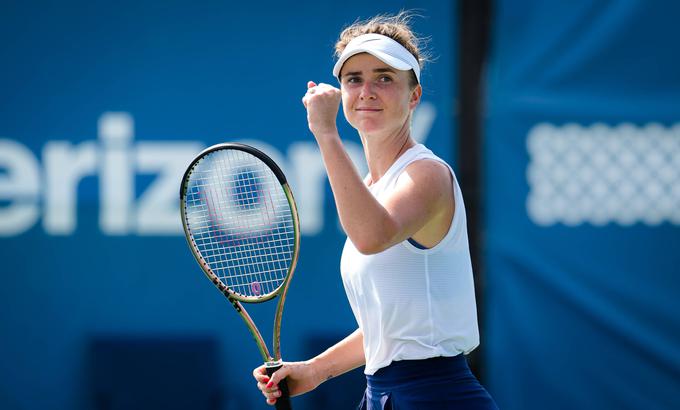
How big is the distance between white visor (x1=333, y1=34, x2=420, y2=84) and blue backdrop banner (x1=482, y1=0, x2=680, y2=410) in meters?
2.16

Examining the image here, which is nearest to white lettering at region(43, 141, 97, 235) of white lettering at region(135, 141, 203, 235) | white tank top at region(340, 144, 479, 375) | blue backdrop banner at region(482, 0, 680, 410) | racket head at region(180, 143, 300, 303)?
white lettering at region(135, 141, 203, 235)

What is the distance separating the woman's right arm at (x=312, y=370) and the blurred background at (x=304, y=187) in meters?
1.87

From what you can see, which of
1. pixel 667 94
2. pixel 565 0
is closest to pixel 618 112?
pixel 667 94

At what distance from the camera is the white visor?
219cm

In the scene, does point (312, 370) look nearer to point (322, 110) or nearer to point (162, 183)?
point (322, 110)

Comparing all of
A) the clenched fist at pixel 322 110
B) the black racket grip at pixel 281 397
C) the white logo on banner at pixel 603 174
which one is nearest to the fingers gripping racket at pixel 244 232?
the black racket grip at pixel 281 397

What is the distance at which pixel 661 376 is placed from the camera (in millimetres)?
4375

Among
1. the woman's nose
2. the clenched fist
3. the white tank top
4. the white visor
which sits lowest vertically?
the white tank top

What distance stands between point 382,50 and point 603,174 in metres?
2.52

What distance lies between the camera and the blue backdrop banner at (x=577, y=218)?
434 cm

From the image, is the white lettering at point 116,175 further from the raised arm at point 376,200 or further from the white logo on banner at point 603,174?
the raised arm at point 376,200

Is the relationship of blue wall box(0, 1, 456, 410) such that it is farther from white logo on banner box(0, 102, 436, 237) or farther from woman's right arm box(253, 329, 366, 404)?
woman's right arm box(253, 329, 366, 404)

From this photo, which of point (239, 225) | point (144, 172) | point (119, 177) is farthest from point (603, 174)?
point (119, 177)

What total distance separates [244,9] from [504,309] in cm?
183
